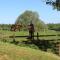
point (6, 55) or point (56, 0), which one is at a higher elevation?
point (56, 0)

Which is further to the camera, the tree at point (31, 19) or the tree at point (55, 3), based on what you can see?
the tree at point (31, 19)

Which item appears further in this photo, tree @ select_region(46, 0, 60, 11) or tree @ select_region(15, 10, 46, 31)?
tree @ select_region(15, 10, 46, 31)

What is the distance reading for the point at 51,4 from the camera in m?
28.8

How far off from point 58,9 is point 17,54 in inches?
666

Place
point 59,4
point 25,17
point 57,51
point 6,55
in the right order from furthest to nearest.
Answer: point 25,17 < point 59,4 < point 57,51 < point 6,55

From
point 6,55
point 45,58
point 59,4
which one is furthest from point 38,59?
point 59,4

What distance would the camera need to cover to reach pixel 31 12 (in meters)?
84.4

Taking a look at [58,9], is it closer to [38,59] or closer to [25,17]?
[38,59]

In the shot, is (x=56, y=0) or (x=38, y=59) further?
(x=56, y=0)

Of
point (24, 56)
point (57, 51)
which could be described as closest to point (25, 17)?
point (57, 51)

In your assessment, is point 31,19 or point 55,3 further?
point 31,19

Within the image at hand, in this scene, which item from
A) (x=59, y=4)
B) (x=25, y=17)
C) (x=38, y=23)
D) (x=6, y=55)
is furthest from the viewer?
(x=25, y=17)

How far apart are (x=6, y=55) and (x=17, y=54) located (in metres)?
0.77

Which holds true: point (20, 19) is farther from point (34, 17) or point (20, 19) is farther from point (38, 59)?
point (38, 59)
